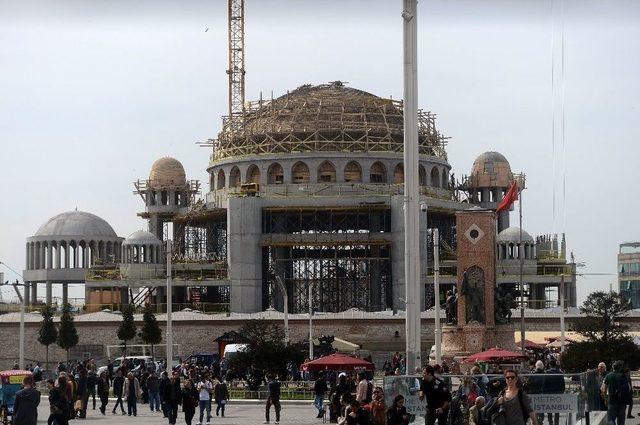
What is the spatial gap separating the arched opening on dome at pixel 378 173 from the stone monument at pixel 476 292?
34.9 meters

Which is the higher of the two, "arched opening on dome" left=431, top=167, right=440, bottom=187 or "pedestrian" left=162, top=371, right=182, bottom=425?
"arched opening on dome" left=431, top=167, right=440, bottom=187

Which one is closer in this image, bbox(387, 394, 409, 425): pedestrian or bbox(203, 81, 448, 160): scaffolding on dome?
bbox(387, 394, 409, 425): pedestrian

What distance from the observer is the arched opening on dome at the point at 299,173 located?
96.3m

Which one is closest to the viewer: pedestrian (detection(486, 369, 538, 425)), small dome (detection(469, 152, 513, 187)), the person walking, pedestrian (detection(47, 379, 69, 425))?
pedestrian (detection(486, 369, 538, 425))

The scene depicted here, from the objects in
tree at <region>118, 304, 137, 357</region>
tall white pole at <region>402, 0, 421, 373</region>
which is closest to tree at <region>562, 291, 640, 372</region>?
tall white pole at <region>402, 0, 421, 373</region>

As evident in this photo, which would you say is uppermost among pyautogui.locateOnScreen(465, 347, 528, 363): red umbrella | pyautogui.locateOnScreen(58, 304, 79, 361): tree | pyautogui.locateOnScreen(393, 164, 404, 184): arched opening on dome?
pyautogui.locateOnScreen(393, 164, 404, 184): arched opening on dome

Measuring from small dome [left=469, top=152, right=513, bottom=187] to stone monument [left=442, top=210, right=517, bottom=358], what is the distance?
151 feet

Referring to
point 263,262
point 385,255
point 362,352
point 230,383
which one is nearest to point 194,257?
point 263,262

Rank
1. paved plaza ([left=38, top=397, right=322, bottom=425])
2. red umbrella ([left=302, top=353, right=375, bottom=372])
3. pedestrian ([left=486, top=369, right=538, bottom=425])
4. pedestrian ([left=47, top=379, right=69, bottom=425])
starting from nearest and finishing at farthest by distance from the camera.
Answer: pedestrian ([left=486, top=369, right=538, bottom=425]) < pedestrian ([left=47, top=379, right=69, bottom=425]) < paved plaza ([left=38, top=397, right=322, bottom=425]) < red umbrella ([left=302, top=353, right=375, bottom=372])

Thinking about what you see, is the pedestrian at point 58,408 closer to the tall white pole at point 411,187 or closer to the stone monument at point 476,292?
the tall white pole at point 411,187

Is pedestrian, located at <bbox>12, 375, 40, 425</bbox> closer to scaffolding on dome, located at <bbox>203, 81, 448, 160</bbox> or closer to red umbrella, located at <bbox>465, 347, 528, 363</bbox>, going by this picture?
red umbrella, located at <bbox>465, 347, 528, 363</bbox>

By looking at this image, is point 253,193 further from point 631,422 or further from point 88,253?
point 631,422

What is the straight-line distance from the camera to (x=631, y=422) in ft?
99.1

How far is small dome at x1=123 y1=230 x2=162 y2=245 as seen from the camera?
9769cm
